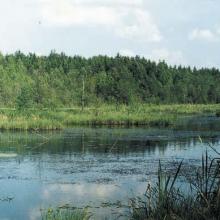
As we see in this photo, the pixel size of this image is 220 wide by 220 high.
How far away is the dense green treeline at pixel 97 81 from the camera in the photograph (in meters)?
76.6

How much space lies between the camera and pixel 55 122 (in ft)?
111

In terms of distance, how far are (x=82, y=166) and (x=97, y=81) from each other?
2801 inches

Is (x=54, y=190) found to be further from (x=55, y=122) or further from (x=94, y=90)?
(x=94, y=90)

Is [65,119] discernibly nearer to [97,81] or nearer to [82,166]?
[82,166]

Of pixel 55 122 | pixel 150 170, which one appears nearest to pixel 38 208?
pixel 150 170

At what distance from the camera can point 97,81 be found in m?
89.5

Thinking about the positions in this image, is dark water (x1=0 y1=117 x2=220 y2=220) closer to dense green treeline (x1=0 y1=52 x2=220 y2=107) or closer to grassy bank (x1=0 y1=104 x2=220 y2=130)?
grassy bank (x1=0 y1=104 x2=220 y2=130)

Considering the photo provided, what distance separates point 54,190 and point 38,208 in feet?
7.04

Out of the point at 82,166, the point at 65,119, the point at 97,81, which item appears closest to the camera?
the point at 82,166

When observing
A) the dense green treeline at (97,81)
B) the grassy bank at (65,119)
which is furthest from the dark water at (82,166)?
the dense green treeline at (97,81)

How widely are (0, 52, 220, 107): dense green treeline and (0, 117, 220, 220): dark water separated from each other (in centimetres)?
3959

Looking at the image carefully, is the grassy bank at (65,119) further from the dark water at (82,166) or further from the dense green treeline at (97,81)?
the dense green treeline at (97,81)

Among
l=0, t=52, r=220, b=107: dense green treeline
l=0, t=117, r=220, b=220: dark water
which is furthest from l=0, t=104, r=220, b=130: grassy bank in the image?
l=0, t=52, r=220, b=107: dense green treeline

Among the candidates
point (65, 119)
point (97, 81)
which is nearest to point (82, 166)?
point (65, 119)
